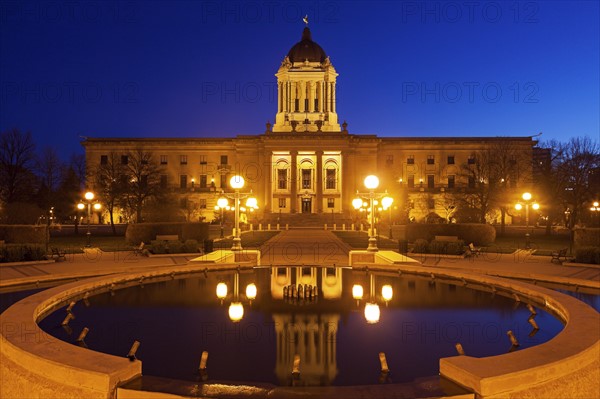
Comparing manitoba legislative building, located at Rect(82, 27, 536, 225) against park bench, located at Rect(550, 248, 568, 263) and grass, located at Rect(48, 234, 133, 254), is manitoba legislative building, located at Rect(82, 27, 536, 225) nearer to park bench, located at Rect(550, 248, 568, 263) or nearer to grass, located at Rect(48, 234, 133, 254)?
grass, located at Rect(48, 234, 133, 254)

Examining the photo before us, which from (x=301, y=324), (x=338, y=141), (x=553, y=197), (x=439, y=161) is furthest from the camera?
(x=439, y=161)

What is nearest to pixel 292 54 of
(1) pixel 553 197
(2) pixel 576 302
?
(1) pixel 553 197

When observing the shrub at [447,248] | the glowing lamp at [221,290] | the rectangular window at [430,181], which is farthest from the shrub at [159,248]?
the rectangular window at [430,181]

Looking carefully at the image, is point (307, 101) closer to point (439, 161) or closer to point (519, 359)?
point (439, 161)

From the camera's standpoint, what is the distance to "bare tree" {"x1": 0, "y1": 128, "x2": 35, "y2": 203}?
4894cm

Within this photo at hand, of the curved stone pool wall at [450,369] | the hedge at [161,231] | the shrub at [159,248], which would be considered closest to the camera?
the curved stone pool wall at [450,369]

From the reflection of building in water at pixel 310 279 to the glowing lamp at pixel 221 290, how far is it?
4.61 ft

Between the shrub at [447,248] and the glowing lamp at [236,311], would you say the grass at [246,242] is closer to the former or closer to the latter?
the shrub at [447,248]

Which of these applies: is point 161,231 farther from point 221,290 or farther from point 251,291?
point 251,291

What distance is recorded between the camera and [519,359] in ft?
24.8

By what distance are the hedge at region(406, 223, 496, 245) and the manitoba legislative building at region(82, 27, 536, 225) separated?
143 feet

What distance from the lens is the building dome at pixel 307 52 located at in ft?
317

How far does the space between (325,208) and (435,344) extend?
2984 inches

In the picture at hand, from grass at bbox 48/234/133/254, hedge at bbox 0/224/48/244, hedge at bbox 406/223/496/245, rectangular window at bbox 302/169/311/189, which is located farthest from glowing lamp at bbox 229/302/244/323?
rectangular window at bbox 302/169/311/189
